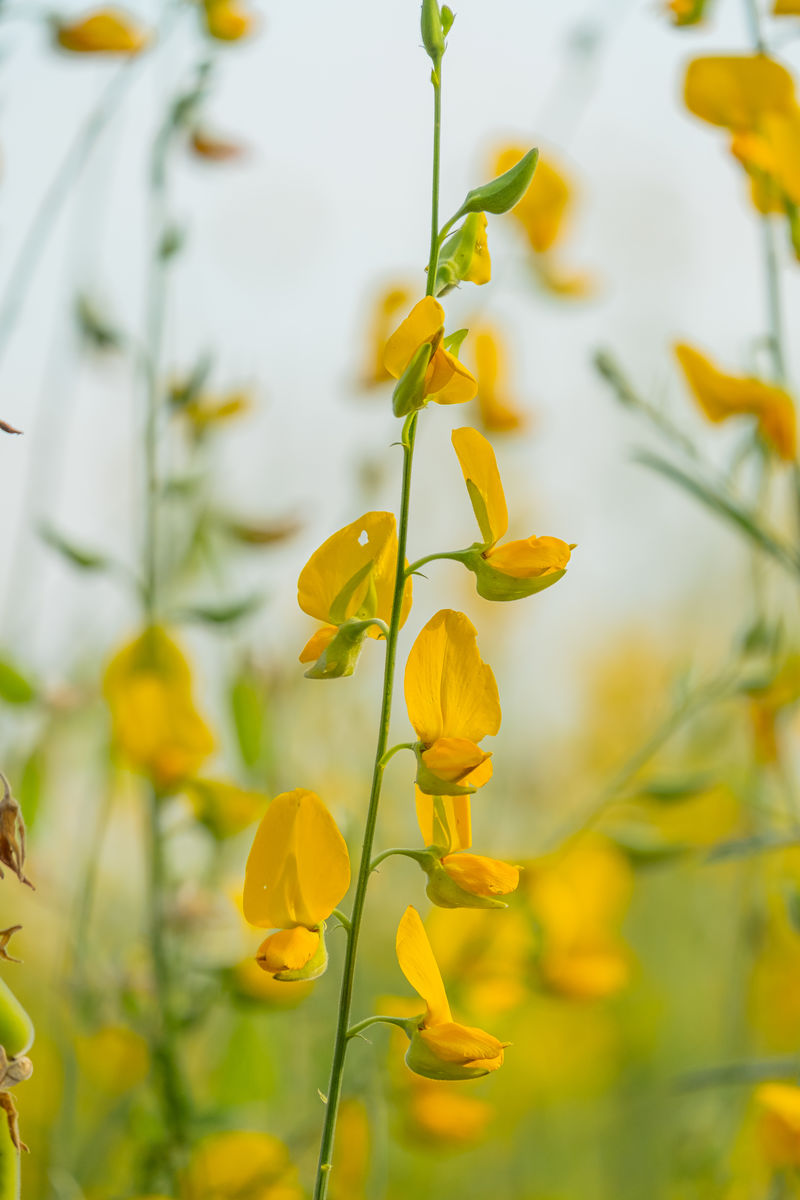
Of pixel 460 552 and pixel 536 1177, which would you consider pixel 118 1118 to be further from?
pixel 536 1177

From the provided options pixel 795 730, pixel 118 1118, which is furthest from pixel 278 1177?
pixel 795 730

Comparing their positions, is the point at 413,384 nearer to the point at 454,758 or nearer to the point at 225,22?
the point at 454,758

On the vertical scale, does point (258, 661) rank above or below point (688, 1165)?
above

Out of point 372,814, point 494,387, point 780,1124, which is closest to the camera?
point 372,814

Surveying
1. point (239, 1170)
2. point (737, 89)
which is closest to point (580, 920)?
point (239, 1170)

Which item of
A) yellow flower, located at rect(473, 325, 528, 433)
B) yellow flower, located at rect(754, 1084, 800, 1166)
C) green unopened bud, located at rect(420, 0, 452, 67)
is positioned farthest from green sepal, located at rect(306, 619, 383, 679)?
yellow flower, located at rect(473, 325, 528, 433)

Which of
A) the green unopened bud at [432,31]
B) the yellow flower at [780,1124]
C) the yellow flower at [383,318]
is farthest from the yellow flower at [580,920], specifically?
the green unopened bud at [432,31]
